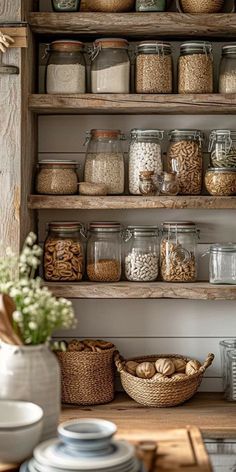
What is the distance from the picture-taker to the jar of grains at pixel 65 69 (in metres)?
2.83

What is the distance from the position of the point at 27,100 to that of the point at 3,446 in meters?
1.48

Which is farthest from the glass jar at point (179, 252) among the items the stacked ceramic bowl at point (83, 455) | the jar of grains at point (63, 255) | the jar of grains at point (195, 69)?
the stacked ceramic bowl at point (83, 455)

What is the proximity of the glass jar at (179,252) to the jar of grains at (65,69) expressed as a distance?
58 cm

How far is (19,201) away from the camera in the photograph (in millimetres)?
2727

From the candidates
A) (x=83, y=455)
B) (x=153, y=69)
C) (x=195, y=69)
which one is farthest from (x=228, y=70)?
(x=83, y=455)

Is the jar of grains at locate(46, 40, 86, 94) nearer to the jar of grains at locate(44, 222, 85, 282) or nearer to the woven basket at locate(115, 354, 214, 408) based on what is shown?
the jar of grains at locate(44, 222, 85, 282)

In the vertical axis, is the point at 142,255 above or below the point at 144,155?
below

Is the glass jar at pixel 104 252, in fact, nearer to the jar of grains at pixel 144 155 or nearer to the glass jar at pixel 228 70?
the jar of grains at pixel 144 155

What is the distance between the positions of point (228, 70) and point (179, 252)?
2.14ft

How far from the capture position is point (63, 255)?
2861 mm

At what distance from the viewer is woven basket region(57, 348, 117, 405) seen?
2799 mm

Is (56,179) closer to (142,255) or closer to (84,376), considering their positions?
(142,255)

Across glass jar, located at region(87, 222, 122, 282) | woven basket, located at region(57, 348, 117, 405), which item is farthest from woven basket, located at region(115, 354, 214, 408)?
glass jar, located at region(87, 222, 122, 282)

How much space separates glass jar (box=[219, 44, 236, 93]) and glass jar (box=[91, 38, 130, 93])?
0.33 m
